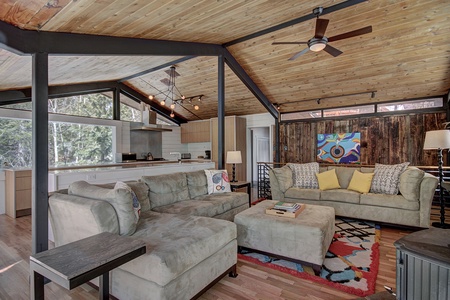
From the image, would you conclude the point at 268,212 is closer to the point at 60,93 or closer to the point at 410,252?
the point at 410,252

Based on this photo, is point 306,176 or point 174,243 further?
point 306,176

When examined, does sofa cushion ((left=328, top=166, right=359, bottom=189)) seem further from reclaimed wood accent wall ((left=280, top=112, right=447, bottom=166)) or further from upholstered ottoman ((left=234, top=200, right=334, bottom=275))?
reclaimed wood accent wall ((left=280, top=112, right=447, bottom=166))

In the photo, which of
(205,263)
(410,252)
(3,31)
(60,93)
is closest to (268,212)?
(205,263)

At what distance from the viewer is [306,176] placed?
187 inches

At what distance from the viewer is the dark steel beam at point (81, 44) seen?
7.13 ft

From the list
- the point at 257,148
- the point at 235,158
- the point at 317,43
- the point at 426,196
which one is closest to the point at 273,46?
the point at 317,43

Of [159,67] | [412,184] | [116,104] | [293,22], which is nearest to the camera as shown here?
[412,184]

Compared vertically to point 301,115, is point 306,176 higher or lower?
lower

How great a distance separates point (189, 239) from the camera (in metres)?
1.97

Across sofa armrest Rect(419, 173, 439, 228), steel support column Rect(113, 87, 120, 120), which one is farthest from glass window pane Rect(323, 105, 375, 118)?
steel support column Rect(113, 87, 120, 120)

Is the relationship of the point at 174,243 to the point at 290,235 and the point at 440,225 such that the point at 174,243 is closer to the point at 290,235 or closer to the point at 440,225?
the point at 290,235

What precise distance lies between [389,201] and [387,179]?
1.51 feet

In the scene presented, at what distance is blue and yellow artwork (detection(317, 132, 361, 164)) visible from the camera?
6398 millimetres

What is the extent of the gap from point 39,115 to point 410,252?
3.22 m
